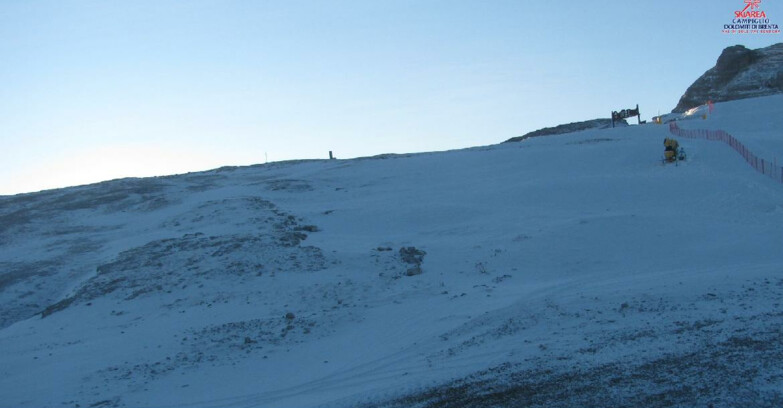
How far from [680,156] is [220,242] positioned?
18.6m

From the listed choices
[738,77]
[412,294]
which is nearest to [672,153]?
[412,294]

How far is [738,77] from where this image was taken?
71.9m

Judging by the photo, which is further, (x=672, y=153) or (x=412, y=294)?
(x=672, y=153)

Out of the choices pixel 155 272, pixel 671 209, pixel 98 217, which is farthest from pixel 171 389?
pixel 98 217

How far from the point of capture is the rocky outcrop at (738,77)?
68.2 meters

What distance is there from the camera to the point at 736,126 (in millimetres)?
40875

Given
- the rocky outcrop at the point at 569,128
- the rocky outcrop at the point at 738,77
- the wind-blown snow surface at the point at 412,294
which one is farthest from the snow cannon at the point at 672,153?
the rocky outcrop at the point at 738,77

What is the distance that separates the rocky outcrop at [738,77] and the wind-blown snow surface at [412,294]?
44.5 m

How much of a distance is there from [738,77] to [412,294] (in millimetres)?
66780

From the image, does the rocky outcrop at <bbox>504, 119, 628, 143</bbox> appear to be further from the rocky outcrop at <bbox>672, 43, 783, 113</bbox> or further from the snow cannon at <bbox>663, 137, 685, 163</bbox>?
the snow cannon at <bbox>663, 137, 685, 163</bbox>

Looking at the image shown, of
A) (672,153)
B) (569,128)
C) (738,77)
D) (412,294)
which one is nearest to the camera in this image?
(412,294)

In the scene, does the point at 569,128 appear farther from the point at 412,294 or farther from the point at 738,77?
the point at 412,294

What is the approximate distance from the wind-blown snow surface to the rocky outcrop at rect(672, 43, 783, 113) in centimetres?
4455

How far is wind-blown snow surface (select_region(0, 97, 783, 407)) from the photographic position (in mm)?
10336
